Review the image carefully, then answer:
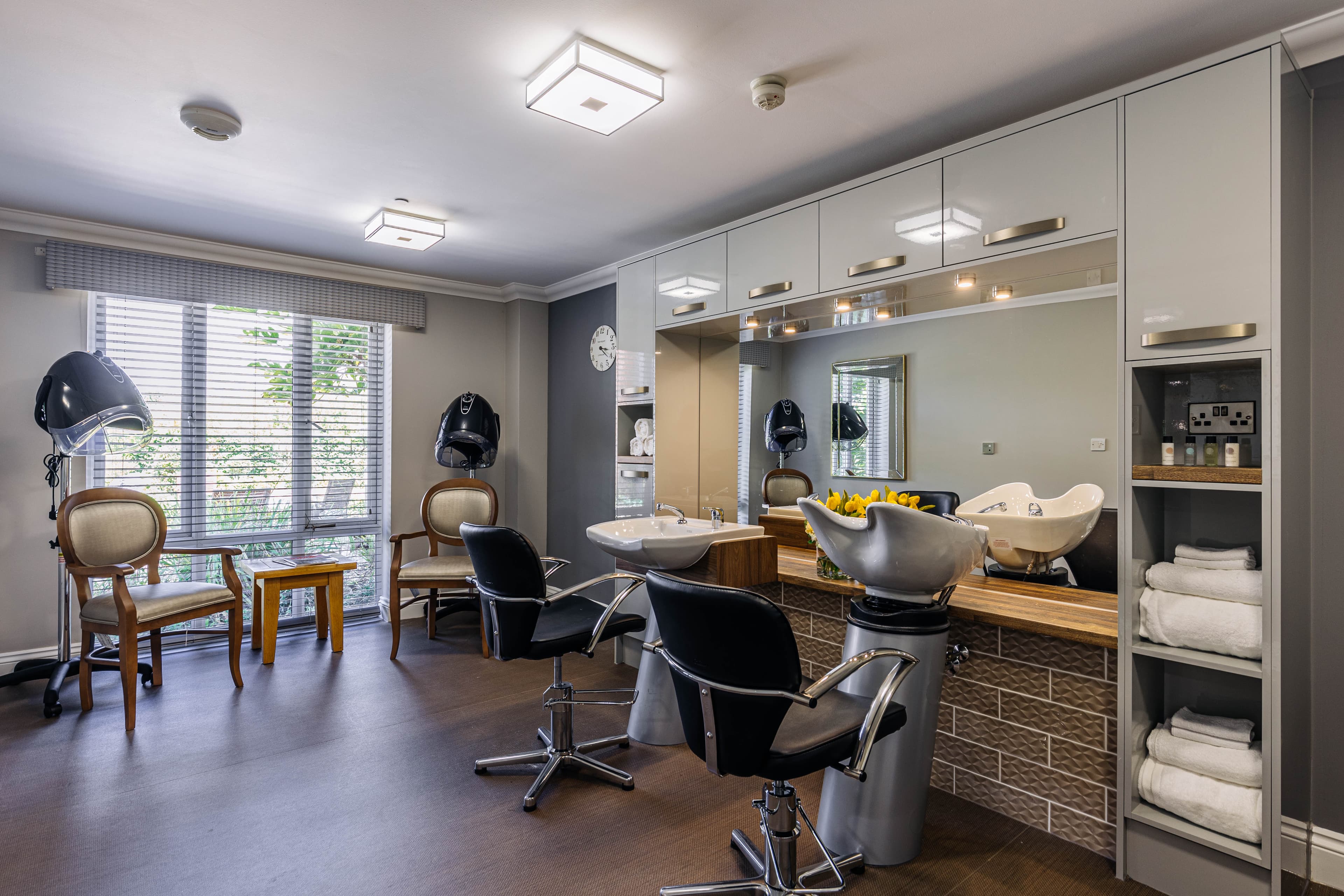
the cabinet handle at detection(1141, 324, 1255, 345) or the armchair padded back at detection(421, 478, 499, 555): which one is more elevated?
the cabinet handle at detection(1141, 324, 1255, 345)

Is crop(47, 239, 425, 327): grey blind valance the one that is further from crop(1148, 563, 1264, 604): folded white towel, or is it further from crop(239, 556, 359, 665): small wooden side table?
crop(1148, 563, 1264, 604): folded white towel

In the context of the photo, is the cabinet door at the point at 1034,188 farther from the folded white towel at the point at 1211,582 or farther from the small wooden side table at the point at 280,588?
the small wooden side table at the point at 280,588

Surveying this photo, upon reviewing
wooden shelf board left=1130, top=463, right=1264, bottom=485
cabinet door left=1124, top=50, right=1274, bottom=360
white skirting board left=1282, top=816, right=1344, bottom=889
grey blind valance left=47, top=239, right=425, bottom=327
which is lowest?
white skirting board left=1282, top=816, right=1344, bottom=889

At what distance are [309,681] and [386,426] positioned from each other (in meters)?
1.95

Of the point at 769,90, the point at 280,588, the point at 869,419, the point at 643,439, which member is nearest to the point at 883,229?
the point at 769,90

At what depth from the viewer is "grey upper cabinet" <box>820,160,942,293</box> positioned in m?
2.54

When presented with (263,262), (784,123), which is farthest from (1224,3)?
(263,262)

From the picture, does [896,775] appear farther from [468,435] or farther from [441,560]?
[468,435]

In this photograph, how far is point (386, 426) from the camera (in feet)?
16.5

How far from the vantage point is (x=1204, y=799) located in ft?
6.16

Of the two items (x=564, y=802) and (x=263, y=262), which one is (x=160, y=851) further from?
(x=263, y=262)

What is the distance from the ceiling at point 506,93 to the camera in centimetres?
195

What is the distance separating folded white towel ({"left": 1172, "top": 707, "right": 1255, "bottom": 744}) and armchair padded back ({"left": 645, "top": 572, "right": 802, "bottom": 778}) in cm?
127

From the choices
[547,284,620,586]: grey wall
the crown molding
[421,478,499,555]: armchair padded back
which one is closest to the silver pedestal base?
[547,284,620,586]: grey wall
